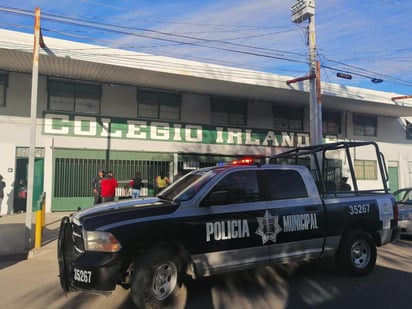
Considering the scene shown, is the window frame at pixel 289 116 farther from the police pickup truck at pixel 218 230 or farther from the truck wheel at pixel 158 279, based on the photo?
the truck wheel at pixel 158 279

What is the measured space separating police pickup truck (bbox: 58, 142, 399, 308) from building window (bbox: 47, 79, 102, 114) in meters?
11.3

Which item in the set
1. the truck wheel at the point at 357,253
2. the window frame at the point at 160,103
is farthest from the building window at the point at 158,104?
the truck wheel at the point at 357,253

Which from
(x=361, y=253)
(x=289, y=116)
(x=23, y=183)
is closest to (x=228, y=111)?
(x=289, y=116)

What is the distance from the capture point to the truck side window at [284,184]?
613cm

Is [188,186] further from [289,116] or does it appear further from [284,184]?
[289,116]

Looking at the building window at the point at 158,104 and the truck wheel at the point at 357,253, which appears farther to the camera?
the building window at the point at 158,104

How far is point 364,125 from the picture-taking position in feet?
81.9

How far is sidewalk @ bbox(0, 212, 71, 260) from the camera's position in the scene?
8.97m

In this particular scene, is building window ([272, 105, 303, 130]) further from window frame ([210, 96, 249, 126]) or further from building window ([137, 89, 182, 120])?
building window ([137, 89, 182, 120])

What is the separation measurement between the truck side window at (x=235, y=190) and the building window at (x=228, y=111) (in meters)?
13.5

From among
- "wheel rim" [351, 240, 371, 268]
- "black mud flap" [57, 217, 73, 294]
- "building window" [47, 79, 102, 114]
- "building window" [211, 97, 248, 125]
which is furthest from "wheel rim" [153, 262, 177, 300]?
"building window" [211, 97, 248, 125]

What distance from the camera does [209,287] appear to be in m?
5.98

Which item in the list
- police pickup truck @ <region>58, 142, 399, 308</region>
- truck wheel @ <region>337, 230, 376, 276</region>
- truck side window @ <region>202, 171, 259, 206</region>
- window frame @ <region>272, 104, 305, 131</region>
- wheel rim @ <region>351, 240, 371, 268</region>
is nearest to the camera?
police pickup truck @ <region>58, 142, 399, 308</region>

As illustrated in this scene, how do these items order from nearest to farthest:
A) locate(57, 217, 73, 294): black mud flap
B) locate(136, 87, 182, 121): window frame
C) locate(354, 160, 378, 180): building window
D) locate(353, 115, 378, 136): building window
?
locate(57, 217, 73, 294): black mud flap, locate(136, 87, 182, 121): window frame, locate(354, 160, 378, 180): building window, locate(353, 115, 378, 136): building window
